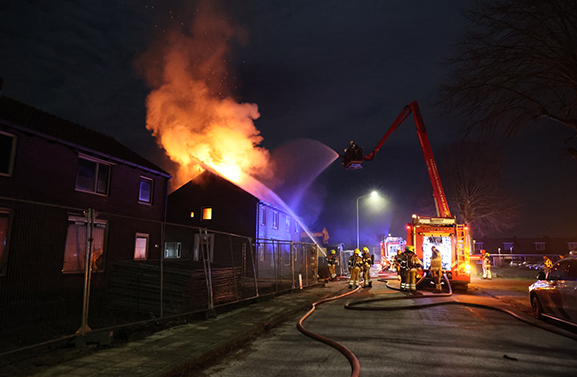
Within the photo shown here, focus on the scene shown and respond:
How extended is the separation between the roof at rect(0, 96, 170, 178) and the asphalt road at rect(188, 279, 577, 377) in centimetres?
1004

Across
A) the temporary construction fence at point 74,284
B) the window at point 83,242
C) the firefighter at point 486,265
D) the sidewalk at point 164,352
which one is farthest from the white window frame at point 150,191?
the firefighter at point 486,265

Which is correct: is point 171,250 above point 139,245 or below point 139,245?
below

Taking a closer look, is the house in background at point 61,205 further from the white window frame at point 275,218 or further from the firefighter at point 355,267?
the white window frame at point 275,218

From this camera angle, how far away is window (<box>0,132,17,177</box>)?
11.4m

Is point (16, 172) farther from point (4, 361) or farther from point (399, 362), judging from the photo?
point (399, 362)

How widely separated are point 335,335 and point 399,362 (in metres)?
1.89

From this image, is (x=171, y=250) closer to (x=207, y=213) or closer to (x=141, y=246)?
(x=207, y=213)

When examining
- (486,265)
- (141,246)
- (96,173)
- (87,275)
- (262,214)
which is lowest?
(486,265)

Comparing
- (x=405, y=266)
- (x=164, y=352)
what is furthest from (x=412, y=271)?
(x=164, y=352)

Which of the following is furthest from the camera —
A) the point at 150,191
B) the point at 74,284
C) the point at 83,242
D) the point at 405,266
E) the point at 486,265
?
the point at 486,265

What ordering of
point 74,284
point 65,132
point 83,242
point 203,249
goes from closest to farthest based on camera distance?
point 74,284 < point 203,249 < point 83,242 < point 65,132

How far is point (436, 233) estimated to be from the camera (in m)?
15.8

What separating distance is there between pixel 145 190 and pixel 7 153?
6454 millimetres

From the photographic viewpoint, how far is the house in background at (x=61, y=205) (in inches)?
213
